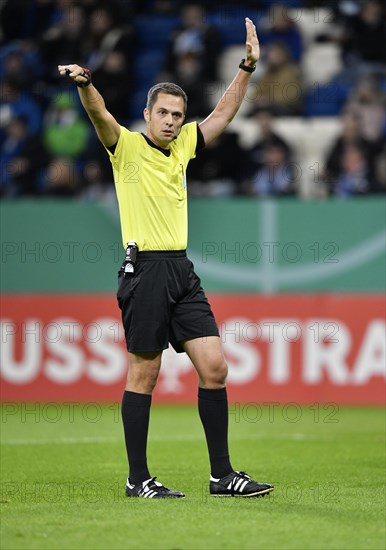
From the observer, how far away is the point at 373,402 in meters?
12.7

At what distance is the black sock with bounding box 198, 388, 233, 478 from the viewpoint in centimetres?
659

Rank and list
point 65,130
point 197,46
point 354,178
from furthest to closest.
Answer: point 197,46
point 65,130
point 354,178

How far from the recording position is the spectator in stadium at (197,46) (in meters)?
16.4

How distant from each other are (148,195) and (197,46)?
10.2 m

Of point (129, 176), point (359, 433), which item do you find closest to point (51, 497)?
point (129, 176)

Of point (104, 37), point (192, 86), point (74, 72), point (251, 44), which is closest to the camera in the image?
point (74, 72)

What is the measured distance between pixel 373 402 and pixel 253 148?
412 cm

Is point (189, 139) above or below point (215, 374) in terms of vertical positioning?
above

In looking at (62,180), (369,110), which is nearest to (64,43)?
(62,180)

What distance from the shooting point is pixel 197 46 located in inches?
648

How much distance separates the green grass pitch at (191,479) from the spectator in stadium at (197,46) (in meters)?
5.71

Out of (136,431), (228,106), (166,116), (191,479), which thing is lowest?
(191,479)

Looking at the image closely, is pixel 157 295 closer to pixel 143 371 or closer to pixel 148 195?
pixel 143 371

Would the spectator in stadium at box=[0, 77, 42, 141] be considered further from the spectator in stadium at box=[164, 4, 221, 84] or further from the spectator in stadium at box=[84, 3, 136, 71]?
the spectator in stadium at box=[164, 4, 221, 84]
